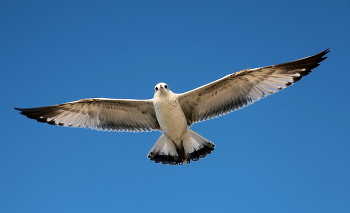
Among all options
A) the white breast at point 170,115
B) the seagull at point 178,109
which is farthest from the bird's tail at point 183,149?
the white breast at point 170,115

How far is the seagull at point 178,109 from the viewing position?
7914 mm

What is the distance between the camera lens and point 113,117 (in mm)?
9133

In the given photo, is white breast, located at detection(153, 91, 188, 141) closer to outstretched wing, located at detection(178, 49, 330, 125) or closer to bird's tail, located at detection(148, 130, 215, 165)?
outstretched wing, located at detection(178, 49, 330, 125)

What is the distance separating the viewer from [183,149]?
29.4 ft

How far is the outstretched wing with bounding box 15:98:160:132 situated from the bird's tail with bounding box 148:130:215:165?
487 millimetres

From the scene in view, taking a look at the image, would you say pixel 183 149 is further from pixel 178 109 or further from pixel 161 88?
pixel 161 88

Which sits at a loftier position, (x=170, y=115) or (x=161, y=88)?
(x=161, y=88)

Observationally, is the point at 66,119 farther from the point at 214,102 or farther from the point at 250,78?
the point at 250,78

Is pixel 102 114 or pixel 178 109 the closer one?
pixel 178 109

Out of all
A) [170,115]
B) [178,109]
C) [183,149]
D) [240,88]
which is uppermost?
[240,88]

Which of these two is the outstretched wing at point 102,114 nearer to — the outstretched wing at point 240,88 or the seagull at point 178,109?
the seagull at point 178,109

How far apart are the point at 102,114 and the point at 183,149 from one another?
6.90 feet

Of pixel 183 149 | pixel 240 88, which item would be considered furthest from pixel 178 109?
pixel 240 88

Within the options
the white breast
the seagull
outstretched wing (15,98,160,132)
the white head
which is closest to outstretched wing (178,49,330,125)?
the seagull
